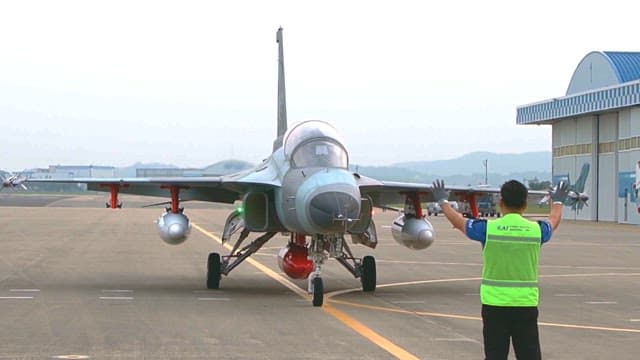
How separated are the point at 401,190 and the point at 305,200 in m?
3.83

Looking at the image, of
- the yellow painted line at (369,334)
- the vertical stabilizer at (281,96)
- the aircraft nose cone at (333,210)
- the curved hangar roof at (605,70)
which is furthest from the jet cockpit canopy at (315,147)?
the curved hangar roof at (605,70)

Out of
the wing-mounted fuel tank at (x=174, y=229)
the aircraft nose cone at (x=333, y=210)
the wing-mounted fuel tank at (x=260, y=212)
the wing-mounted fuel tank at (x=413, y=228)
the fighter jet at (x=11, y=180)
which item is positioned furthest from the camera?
the fighter jet at (x=11, y=180)

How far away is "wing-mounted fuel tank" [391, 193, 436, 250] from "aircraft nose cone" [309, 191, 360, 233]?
3528mm

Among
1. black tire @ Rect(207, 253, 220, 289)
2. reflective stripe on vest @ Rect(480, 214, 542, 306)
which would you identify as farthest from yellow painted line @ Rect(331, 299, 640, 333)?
reflective stripe on vest @ Rect(480, 214, 542, 306)

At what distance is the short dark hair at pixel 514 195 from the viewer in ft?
26.2

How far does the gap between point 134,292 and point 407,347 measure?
7931 millimetres

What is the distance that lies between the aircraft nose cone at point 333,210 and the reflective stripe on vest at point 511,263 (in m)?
8.32

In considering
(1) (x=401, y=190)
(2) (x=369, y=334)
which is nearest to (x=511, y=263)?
(2) (x=369, y=334)

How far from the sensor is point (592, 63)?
225 feet

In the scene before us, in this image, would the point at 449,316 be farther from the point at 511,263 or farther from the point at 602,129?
the point at 602,129

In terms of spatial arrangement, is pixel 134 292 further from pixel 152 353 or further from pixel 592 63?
pixel 592 63

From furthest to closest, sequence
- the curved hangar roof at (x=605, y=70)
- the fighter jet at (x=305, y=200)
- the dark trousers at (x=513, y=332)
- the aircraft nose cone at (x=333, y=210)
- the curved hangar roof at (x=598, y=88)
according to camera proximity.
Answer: the curved hangar roof at (x=605, y=70) → the curved hangar roof at (x=598, y=88) → the fighter jet at (x=305, y=200) → the aircraft nose cone at (x=333, y=210) → the dark trousers at (x=513, y=332)

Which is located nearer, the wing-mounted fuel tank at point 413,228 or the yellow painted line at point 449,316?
the yellow painted line at point 449,316

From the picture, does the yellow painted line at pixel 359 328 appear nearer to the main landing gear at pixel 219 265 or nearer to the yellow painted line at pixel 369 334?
→ the yellow painted line at pixel 369 334
